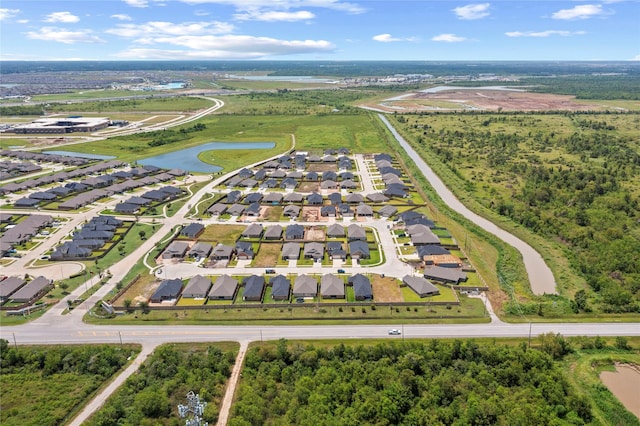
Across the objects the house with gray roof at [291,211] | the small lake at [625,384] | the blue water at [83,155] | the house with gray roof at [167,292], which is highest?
the blue water at [83,155]

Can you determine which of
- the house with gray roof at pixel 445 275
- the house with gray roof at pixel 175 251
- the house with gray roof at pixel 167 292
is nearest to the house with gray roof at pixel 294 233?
the house with gray roof at pixel 175 251

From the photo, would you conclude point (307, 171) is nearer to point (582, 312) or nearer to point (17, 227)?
point (17, 227)

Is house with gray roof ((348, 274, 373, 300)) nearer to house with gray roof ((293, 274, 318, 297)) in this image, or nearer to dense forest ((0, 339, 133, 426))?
house with gray roof ((293, 274, 318, 297))

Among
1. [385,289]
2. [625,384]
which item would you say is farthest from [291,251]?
[625,384]

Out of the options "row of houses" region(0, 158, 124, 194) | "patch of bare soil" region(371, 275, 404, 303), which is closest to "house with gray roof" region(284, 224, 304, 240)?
"patch of bare soil" region(371, 275, 404, 303)

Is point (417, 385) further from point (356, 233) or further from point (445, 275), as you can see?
point (356, 233)

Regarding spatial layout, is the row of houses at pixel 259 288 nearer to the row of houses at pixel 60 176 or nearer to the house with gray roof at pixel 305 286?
the house with gray roof at pixel 305 286
